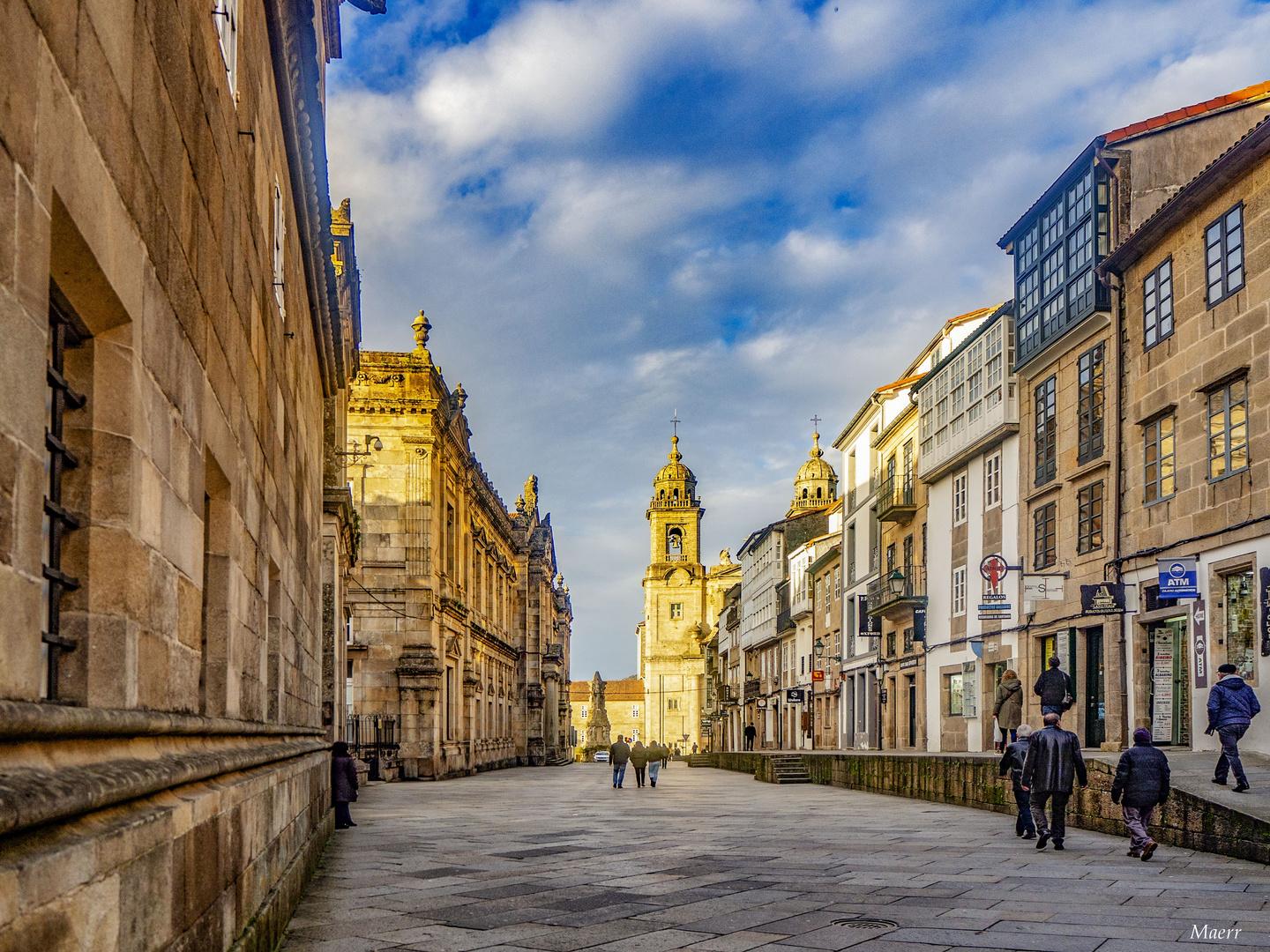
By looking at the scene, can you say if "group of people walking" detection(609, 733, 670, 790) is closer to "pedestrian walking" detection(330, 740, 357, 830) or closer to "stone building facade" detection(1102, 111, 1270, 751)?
"stone building facade" detection(1102, 111, 1270, 751)

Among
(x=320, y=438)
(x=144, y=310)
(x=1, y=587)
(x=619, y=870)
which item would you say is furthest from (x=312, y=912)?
(x=320, y=438)

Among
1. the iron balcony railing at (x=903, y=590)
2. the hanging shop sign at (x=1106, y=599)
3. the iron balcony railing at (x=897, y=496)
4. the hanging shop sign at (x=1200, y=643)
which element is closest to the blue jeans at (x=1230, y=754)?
the hanging shop sign at (x=1200, y=643)

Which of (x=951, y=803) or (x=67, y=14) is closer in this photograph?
(x=67, y=14)

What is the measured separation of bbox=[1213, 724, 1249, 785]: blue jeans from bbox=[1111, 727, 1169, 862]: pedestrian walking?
139 centimetres

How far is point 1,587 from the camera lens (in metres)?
2.97

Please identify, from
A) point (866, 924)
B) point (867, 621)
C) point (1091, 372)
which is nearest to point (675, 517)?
point (867, 621)

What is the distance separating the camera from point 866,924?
340 inches

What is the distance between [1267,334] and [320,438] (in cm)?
1374

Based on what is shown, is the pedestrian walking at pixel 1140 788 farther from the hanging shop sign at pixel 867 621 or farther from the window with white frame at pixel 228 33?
the hanging shop sign at pixel 867 621

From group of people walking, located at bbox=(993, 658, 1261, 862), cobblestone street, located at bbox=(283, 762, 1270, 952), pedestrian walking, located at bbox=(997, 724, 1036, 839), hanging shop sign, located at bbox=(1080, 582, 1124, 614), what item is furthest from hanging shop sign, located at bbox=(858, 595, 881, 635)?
pedestrian walking, located at bbox=(997, 724, 1036, 839)

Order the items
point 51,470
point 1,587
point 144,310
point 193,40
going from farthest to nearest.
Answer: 1. point 193,40
2. point 144,310
3. point 51,470
4. point 1,587

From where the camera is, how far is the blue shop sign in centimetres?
1978

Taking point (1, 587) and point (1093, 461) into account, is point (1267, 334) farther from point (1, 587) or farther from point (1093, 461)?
point (1, 587)

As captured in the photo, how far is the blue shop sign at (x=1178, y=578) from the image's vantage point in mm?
19781
